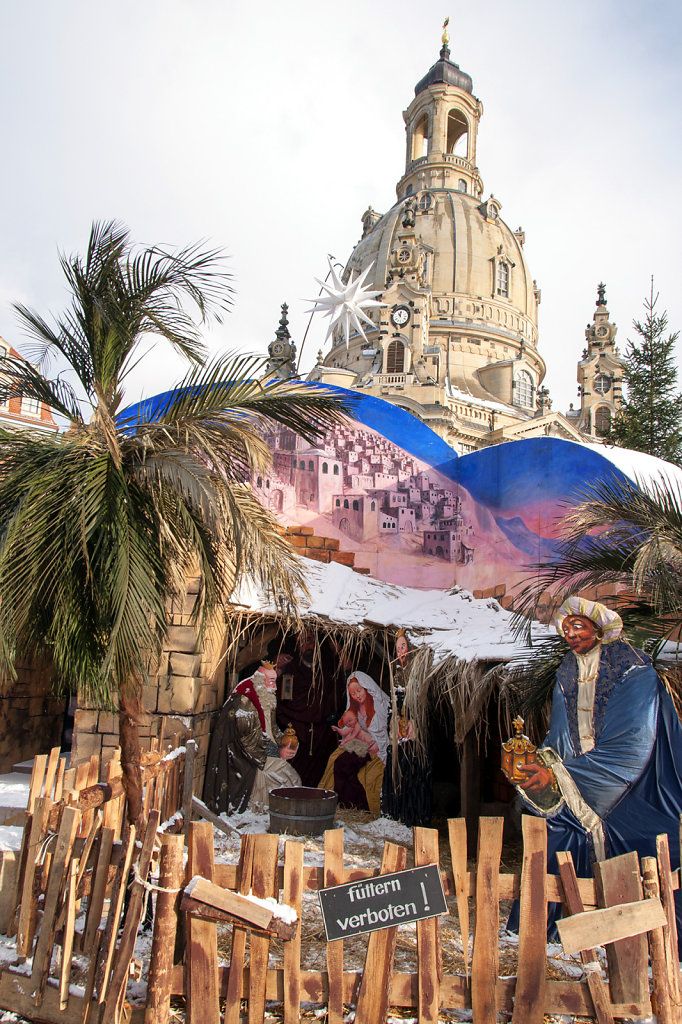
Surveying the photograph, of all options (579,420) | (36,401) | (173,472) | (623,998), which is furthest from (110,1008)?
(579,420)

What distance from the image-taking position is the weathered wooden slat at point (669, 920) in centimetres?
396

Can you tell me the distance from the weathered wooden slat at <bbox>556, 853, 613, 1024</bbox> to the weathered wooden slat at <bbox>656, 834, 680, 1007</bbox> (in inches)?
14.4

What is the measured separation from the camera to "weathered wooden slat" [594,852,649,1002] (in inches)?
153

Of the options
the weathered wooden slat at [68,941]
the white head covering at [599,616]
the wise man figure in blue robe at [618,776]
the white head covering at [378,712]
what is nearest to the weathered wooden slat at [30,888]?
the weathered wooden slat at [68,941]

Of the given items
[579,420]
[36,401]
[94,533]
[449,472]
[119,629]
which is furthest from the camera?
[579,420]

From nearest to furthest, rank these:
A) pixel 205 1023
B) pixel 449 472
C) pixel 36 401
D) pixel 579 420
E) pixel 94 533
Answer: pixel 205 1023, pixel 94 533, pixel 36 401, pixel 449 472, pixel 579 420

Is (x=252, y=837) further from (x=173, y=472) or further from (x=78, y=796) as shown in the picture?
(x=173, y=472)

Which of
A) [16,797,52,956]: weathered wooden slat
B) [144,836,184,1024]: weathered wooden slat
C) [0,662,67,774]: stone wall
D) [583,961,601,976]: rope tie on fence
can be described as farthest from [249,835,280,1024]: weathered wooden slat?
[0,662,67,774]: stone wall

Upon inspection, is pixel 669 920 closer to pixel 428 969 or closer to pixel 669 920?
pixel 669 920

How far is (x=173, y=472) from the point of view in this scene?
5.31 m

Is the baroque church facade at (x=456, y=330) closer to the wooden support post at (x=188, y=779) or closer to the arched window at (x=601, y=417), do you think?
the arched window at (x=601, y=417)

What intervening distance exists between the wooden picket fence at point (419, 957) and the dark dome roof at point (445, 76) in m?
61.2

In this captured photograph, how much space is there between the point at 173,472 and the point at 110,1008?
10.5 ft

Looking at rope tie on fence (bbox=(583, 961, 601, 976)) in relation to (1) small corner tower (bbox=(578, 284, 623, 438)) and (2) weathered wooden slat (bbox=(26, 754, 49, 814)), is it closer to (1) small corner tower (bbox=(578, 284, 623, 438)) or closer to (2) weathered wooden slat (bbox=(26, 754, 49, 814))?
(2) weathered wooden slat (bbox=(26, 754, 49, 814))
